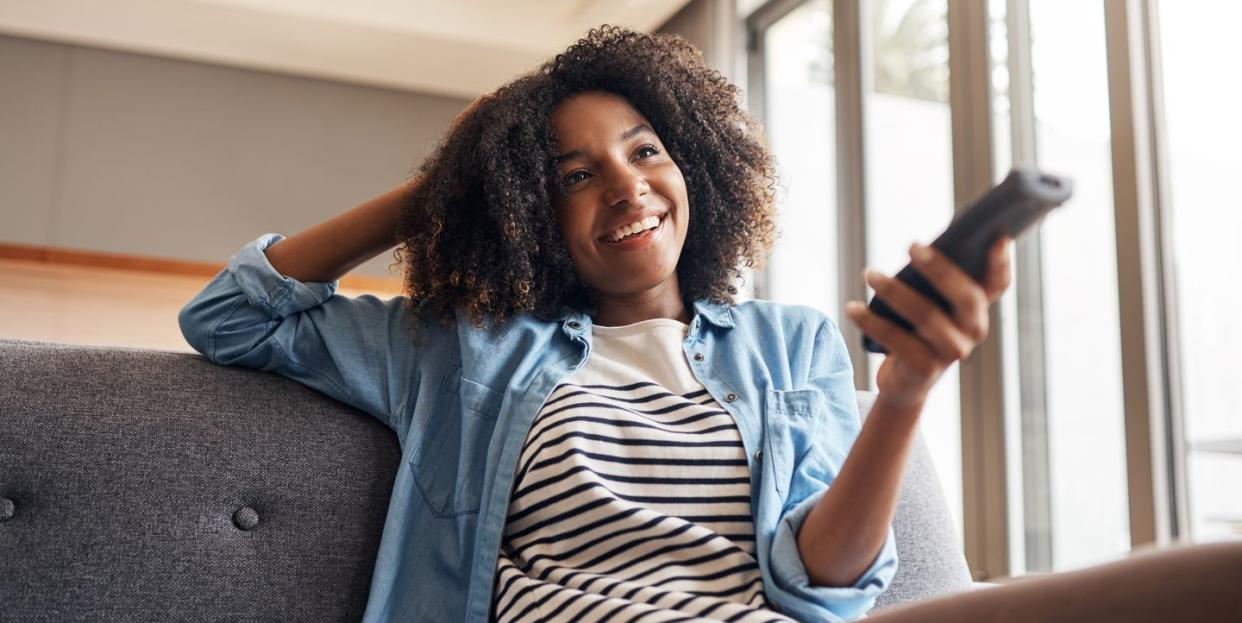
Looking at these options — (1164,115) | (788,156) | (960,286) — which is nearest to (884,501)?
(960,286)

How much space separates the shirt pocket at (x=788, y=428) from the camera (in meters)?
1.09

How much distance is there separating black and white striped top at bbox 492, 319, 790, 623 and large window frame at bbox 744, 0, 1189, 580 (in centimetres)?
123

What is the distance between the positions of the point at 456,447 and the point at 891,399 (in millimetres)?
537

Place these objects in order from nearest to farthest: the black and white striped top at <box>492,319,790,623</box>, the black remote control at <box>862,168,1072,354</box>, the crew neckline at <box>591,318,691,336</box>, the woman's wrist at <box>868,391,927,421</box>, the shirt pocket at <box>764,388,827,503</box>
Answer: the black remote control at <box>862,168,1072,354</box> → the woman's wrist at <box>868,391,927,421</box> → the black and white striped top at <box>492,319,790,623</box> → the shirt pocket at <box>764,388,827,503</box> → the crew neckline at <box>591,318,691,336</box>

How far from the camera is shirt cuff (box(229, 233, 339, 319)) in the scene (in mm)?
1188

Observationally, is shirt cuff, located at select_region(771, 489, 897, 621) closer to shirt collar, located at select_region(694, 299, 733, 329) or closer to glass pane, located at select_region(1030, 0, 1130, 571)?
shirt collar, located at select_region(694, 299, 733, 329)

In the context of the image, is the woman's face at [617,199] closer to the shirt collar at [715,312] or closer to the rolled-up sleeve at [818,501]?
→ the shirt collar at [715,312]

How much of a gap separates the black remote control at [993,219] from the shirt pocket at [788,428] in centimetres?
41

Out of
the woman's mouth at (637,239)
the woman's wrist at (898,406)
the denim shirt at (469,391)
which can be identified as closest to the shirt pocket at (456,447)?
the denim shirt at (469,391)

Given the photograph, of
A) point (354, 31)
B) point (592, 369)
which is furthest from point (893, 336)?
point (354, 31)

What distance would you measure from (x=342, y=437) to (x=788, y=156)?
105 inches

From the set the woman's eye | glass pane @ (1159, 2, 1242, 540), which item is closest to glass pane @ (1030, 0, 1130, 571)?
glass pane @ (1159, 2, 1242, 540)

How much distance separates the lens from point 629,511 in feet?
3.38

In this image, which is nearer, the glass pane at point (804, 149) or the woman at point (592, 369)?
the woman at point (592, 369)
